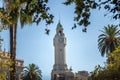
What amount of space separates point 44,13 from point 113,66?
117 ft

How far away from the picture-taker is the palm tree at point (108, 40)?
2822 inches

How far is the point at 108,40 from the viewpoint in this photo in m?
72.2

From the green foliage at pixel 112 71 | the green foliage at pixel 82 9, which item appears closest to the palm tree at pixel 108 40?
the green foliage at pixel 112 71

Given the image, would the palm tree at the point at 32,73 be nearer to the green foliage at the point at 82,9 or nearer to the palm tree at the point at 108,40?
the palm tree at the point at 108,40

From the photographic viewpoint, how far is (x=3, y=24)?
2470cm

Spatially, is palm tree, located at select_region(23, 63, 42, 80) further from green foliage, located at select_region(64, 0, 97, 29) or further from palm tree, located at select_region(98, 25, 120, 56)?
green foliage, located at select_region(64, 0, 97, 29)

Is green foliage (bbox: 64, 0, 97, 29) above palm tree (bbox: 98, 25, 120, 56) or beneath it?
beneath

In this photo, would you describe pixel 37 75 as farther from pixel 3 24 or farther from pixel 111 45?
pixel 3 24

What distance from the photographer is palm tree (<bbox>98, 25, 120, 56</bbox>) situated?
235 feet

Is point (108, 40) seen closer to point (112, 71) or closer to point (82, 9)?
point (112, 71)

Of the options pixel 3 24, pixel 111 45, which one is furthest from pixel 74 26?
pixel 111 45

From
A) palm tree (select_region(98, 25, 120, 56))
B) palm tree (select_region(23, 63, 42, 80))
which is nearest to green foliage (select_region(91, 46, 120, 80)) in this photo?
palm tree (select_region(98, 25, 120, 56))

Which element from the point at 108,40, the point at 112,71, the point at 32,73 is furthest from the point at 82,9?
the point at 32,73

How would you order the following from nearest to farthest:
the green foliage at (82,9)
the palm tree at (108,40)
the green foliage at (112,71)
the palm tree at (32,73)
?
1. the green foliage at (82,9)
2. the green foliage at (112,71)
3. the palm tree at (108,40)
4. the palm tree at (32,73)
